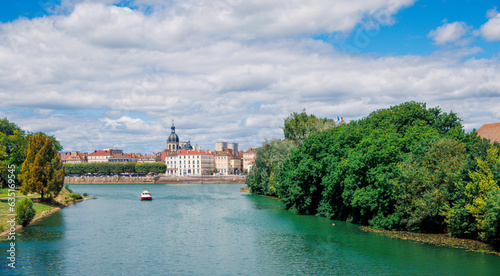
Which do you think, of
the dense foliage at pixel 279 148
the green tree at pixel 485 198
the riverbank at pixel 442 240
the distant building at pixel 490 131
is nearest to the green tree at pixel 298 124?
the dense foliage at pixel 279 148

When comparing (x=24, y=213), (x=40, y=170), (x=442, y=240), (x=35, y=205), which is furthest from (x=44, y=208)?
(x=442, y=240)

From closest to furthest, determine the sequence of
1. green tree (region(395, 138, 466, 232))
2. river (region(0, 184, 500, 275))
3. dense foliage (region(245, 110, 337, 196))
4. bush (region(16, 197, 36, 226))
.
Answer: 1. river (region(0, 184, 500, 275))
2. green tree (region(395, 138, 466, 232))
3. bush (region(16, 197, 36, 226))
4. dense foliage (region(245, 110, 337, 196))

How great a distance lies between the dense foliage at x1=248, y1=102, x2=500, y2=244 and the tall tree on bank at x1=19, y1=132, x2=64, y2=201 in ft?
129

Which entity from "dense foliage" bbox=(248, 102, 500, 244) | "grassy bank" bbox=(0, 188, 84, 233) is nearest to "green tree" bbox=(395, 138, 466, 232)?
"dense foliage" bbox=(248, 102, 500, 244)

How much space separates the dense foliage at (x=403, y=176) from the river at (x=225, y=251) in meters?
3.69

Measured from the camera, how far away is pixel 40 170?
7494 cm

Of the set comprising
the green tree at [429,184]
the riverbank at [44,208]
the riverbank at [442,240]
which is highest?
the green tree at [429,184]

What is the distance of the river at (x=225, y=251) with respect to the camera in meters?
35.9

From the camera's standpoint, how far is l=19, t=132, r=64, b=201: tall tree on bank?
73938 millimetres

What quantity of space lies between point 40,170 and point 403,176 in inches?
2278

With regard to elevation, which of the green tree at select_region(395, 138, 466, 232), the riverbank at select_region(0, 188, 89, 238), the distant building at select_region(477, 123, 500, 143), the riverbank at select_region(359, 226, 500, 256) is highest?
the distant building at select_region(477, 123, 500, 143)

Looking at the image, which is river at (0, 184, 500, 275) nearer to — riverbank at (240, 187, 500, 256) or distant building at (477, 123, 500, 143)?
riverbank at (240, 187, 500, 256)

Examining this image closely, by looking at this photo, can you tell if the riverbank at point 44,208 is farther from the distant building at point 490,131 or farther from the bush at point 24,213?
the distant building at point 490,131

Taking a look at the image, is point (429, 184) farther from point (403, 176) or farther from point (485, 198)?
point (485, 198)
